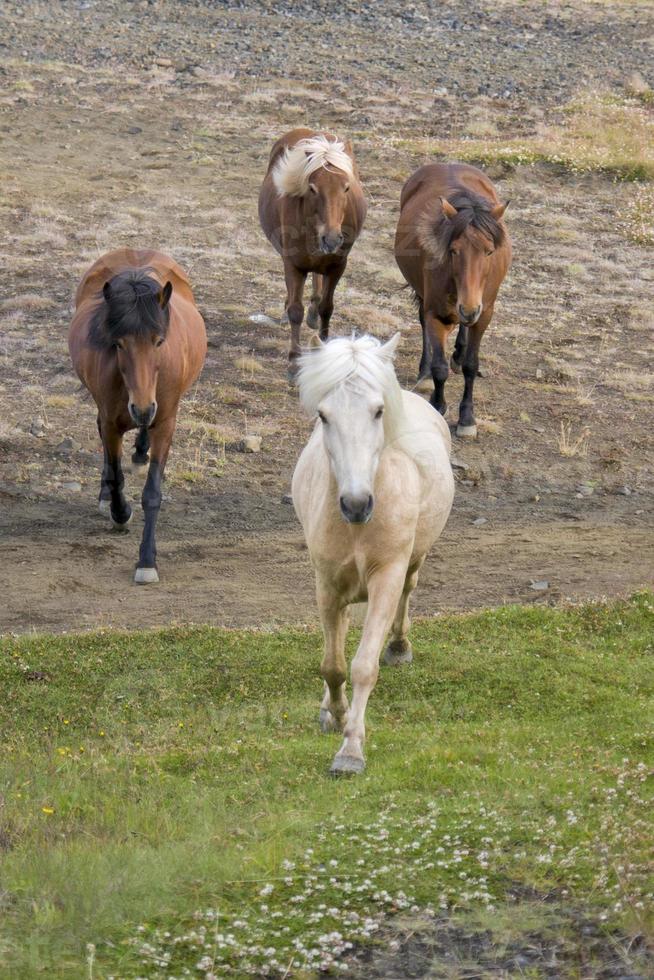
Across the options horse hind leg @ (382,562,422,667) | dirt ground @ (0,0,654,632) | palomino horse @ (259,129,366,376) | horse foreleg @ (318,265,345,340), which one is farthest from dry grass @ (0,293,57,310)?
horse hind leg @ (382,562,422,667)

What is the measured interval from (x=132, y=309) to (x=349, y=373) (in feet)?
13.9

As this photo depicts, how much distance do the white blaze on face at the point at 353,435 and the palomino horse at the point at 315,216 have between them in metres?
8.47

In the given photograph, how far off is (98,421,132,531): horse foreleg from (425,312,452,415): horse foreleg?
3.87m

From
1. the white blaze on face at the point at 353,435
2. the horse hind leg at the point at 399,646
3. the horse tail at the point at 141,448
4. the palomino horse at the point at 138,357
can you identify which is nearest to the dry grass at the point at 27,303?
the palomino horse at the point at 138,357

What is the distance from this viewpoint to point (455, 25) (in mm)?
39875

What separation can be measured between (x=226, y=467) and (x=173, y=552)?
197cm

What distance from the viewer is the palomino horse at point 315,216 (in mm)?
14734

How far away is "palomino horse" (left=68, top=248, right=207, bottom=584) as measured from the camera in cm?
1025

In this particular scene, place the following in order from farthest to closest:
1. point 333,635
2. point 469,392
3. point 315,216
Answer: point 315,216 < point 469,392 < point 333,635

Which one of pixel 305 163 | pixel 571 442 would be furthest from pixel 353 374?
pixel 305 163

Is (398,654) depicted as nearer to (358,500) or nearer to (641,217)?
(358,500)

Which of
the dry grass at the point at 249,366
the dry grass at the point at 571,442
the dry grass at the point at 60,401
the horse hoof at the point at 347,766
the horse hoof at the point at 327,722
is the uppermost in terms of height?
the horse hoof at the point at 347,766

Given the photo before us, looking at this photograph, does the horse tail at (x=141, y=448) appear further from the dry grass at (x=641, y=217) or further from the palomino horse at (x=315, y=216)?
the dry grass at (x=641, y=217)

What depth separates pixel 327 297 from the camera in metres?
15.8
